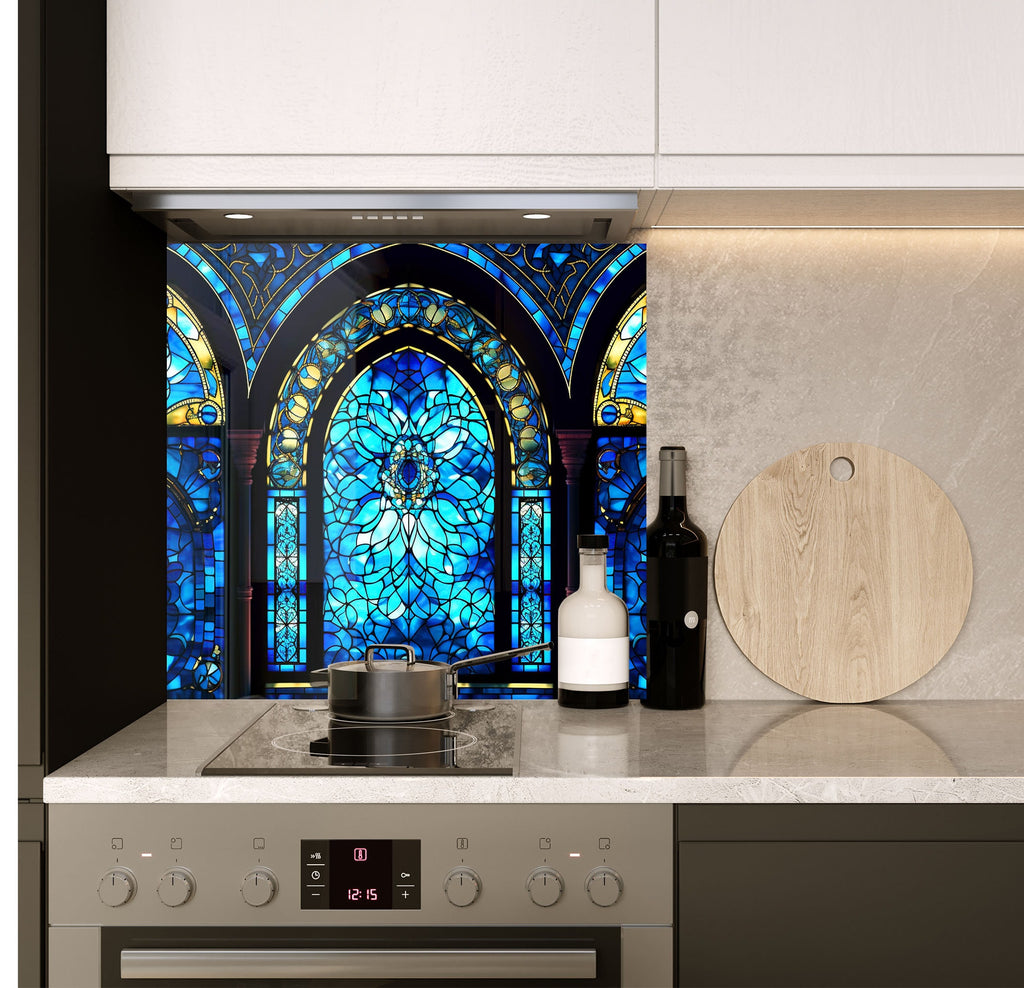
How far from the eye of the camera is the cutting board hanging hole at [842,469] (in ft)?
6.50

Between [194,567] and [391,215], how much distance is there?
0.77 m

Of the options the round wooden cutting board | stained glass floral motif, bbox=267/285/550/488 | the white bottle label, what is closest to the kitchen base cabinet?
the white bottle label

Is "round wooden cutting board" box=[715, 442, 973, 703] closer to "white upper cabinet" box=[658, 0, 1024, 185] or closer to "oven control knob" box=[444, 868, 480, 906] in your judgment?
"white upper cabinet" box=[658, 0, 1024, 185]

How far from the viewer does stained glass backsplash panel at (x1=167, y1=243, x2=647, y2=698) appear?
2.02 meters

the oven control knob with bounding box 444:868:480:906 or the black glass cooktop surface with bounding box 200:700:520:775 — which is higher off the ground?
the black glass cooktop surface with bounding box 200:700:520:775

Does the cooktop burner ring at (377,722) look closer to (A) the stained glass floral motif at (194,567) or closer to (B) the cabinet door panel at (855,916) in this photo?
(A) the stained glass floral motif at (194,567)

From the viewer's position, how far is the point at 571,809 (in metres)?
1.39

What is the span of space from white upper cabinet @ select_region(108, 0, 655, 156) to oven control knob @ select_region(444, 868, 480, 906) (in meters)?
1.04

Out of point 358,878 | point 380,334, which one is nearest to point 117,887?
point 358,878

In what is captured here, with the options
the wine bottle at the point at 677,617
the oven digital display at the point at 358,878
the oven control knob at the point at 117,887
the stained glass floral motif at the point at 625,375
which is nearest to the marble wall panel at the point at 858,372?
the stained glass floral motif at the point at 625,375

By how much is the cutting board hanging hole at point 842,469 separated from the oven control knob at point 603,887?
93 centimetres
